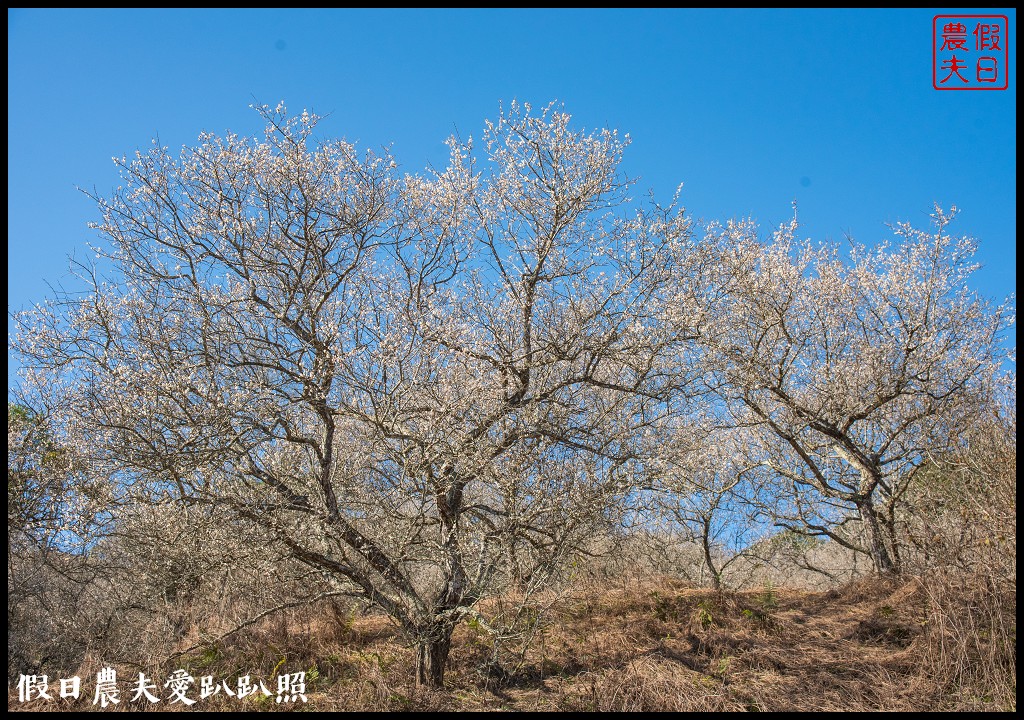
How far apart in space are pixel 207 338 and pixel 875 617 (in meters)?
9.31

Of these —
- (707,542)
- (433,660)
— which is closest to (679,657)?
(433,660)

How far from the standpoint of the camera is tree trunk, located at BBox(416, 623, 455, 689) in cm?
739

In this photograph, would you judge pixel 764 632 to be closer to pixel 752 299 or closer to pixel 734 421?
pixel 734 421

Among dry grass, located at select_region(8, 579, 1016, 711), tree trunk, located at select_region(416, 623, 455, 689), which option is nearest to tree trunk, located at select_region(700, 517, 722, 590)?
dry grass, located at select_region(8, 579, 1016, 711)

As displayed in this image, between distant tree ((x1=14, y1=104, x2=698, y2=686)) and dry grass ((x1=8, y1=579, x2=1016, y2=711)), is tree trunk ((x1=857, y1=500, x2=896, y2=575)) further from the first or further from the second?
distant tree ((x1=14, y1=104, x2=698, y2=686))

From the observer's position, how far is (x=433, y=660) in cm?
748

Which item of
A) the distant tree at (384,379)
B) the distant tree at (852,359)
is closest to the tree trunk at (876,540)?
the distant tree at (852,359)

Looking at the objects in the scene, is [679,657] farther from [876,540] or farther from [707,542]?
[876,540]

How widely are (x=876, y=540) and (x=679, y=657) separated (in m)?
4.88

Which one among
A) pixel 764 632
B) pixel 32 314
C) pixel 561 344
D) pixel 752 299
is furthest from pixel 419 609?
pixel 752 299

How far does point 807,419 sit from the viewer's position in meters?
10.8

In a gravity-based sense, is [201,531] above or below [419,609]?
above

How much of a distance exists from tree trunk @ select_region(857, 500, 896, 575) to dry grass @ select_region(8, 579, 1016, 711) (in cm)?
59

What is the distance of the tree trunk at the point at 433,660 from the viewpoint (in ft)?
24.2
